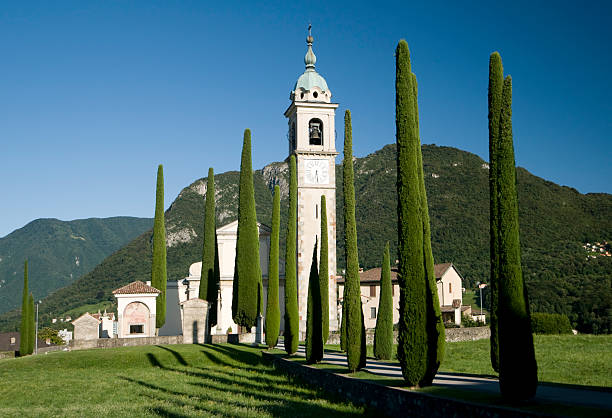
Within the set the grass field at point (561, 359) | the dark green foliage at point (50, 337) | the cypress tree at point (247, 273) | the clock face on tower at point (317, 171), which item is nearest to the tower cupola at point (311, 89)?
the clock face on tower at point (317, 171)

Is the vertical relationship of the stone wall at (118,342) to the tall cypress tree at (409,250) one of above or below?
below

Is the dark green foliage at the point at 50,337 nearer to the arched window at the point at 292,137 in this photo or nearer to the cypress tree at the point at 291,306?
the arched window at the point at 292,137

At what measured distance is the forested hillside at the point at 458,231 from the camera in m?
49.0

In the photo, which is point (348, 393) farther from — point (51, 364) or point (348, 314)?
point (51, 364)

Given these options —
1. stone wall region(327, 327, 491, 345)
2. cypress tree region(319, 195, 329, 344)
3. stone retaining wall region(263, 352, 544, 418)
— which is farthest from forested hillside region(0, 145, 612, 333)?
stone retaining wall region(263, 352, 544, 418)

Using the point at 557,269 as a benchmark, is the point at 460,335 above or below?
below

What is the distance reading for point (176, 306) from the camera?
4850cm

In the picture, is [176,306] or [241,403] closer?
[241,403]

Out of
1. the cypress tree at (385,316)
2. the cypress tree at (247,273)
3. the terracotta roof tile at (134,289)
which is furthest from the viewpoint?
the terracotta roof tile at (134,289)

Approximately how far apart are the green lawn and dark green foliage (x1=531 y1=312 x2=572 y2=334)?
17.6 m

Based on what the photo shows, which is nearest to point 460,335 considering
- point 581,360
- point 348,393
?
point 581,360

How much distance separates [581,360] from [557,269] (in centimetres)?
3557

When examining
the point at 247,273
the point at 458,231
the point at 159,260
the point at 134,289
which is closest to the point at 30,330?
the point at 134,289

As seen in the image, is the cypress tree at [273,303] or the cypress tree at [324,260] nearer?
the cypress tree at [324,260]
